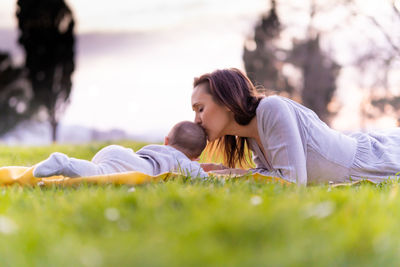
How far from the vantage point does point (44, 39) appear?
24.5 meters

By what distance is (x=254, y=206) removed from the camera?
1.76 metres

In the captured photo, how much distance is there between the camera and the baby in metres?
3.07

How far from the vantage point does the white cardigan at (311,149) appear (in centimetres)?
322

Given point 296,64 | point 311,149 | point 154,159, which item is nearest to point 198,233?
point 154,159

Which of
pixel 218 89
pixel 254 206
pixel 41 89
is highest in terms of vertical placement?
pixel 218 89

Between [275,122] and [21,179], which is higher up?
[275,122]

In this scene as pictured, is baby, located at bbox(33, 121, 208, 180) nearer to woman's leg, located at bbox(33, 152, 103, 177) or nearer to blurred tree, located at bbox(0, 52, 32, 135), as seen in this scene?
woman's leg, located at bbox(33, 152, 103, 177)

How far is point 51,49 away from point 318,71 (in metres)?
14.4

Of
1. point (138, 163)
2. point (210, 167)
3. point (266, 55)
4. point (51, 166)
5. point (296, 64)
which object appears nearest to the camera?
point (51, 166)

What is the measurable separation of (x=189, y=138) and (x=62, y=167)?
1.05 m

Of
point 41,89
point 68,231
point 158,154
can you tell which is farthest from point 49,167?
point 41,89

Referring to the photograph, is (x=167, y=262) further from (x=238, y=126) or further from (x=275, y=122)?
(x=238, y=126)

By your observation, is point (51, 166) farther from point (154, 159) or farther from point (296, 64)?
point (296, 64)

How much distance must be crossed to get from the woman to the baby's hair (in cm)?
7
